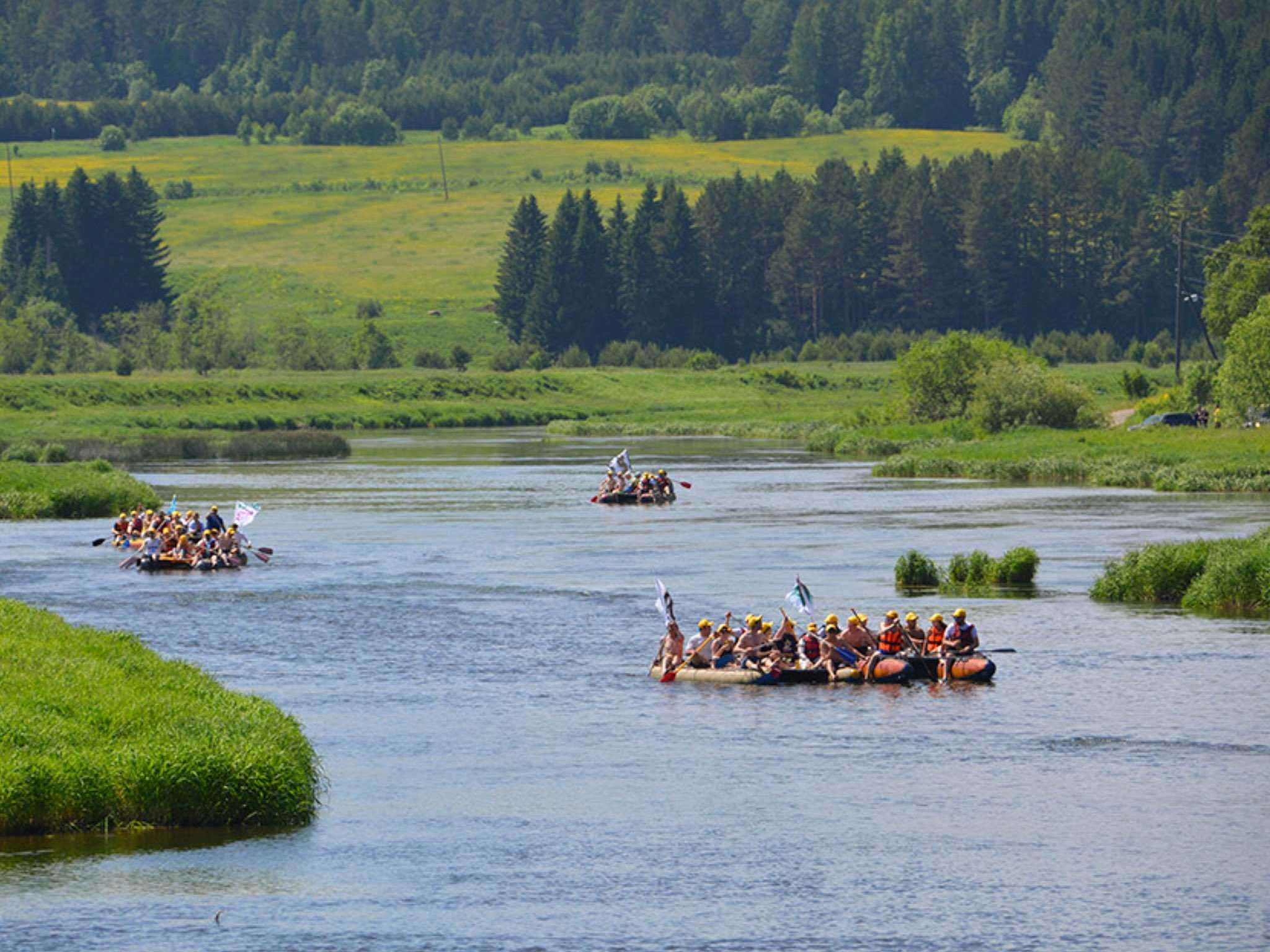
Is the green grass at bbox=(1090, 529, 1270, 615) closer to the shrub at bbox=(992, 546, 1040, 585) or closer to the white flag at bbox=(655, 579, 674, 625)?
the shrub at bbox=(992, 546, 1040, 585)

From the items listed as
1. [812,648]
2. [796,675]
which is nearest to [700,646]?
[796,675]

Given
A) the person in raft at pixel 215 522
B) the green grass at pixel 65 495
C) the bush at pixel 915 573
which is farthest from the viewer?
the green grass at pixel 65 495

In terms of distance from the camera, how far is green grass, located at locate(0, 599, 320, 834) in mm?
31797

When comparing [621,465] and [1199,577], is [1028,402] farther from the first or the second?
[1199,577]

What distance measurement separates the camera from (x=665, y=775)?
37281 millimetres

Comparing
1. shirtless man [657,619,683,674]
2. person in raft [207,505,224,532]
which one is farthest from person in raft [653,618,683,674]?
person in raft [207,505,224,532]

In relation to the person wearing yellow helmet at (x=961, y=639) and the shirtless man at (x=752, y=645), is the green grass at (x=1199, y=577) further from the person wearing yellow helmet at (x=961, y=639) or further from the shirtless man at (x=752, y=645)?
the shirtless man at (x=752, y=645)

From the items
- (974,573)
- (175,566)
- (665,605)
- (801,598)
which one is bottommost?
(175,566)

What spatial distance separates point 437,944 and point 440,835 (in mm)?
5158

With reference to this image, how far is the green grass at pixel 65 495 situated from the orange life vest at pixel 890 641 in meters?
45.7

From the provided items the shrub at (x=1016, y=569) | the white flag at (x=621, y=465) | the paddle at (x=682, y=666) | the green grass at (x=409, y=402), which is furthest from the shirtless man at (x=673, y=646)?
the green grass at (x=409, y=402)

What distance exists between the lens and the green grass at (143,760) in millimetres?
31797

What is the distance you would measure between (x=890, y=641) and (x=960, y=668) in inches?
66.5

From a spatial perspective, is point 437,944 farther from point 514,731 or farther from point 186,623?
point 186,623
